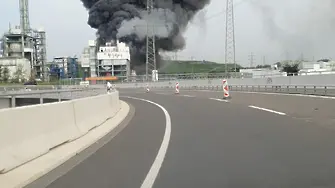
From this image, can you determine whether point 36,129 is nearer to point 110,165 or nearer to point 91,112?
point 110,165

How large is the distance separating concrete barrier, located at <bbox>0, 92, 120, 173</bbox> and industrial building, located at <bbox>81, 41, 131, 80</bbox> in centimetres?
10000

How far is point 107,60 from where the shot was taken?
12706 centimetres

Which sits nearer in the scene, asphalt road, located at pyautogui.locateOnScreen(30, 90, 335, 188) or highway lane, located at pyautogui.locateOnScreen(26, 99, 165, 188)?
asphalt road, located at pyautogui.locateOnScreen(30, 90, 335, 188)

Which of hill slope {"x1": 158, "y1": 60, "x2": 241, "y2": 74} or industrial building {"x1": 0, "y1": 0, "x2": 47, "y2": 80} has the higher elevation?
industrial building {"x1": 0, "y1": 0, "x2": 47, "y2": 80}

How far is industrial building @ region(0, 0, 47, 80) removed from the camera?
5404 inches

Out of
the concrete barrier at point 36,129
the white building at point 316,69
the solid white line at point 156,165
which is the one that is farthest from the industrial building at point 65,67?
the solid white line at point 156,165

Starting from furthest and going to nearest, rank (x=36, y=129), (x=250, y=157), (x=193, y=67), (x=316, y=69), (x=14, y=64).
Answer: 1. (x=193, y=67)
2. (x=14, y=64)
3. (x=316, y=69)
4. (x=36, y=129)
5. (x=250, y=157)

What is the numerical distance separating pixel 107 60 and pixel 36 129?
4699 inches

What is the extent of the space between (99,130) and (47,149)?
492 centimetres

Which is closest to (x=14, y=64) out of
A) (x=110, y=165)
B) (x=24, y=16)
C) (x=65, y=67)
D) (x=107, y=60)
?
(x=24, y=16)

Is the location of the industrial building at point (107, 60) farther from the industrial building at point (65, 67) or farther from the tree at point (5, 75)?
the tree at point (5, 75)

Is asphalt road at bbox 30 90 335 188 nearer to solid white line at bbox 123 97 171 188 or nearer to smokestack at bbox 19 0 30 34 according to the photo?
solid white line at bbox 123 97 171 188

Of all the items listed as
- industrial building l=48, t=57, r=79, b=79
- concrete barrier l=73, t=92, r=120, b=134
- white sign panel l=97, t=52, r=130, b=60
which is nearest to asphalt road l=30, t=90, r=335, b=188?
concrete barrier l=73, t=92, r=120, b=134

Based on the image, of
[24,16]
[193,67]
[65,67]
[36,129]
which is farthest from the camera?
[193,67]
